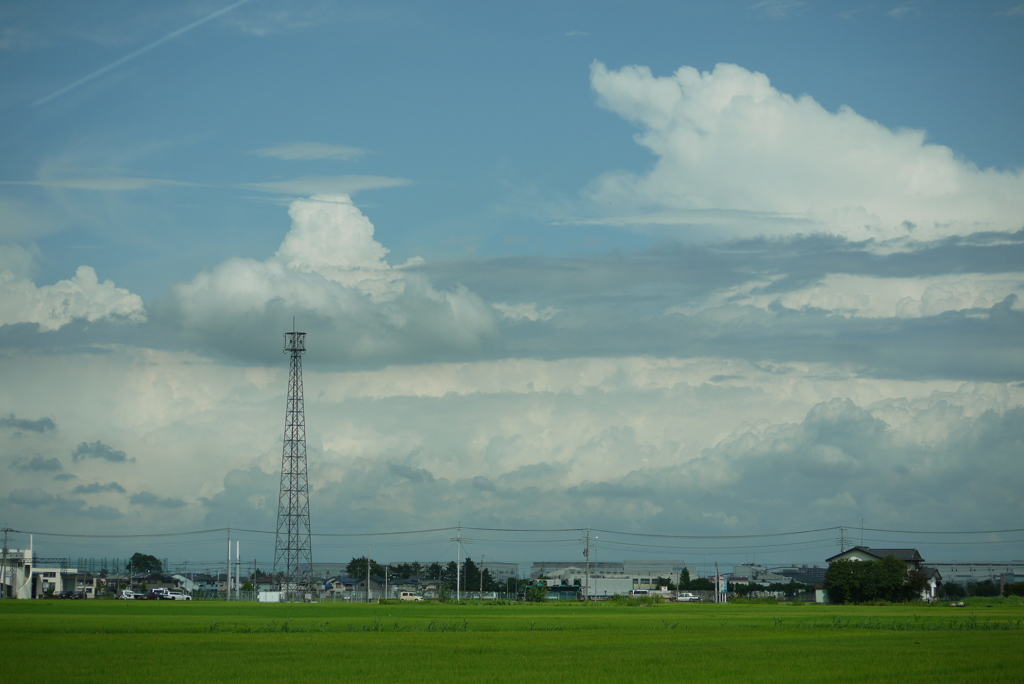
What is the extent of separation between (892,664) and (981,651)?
6.96m

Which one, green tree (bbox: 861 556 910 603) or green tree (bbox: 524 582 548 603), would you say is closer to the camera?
green tree (bbox: 861 556 910 603)

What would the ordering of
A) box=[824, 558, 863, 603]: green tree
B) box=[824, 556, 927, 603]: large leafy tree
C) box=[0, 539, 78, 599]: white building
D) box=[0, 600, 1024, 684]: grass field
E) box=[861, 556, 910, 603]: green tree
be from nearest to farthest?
1. box=[0, 600, 1024, 684]: grass field
2. box=[861, 556, 910, 603]: green tree
3. box=[824, 556, 927, 603]: large leafy tree
4. box=[824, 558, 863, 603]: green tree
5. box=[0, 539, 78, 599]: white building

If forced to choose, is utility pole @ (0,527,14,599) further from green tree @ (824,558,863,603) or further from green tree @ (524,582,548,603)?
green tree @ (824,558,863,603)

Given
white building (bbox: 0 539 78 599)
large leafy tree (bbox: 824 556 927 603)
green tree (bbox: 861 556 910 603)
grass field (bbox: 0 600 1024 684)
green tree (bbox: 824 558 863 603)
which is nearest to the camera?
grass field (bbox: 0 600 1024 684)

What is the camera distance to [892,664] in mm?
32219

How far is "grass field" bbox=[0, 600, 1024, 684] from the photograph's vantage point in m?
28.9

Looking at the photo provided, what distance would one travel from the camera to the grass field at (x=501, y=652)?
1137 inches

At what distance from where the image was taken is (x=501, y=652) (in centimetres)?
3753

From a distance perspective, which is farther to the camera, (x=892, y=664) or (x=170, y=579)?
(x=170, y=579)

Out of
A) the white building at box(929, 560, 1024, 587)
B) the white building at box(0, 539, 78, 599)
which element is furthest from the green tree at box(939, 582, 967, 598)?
the white building at box(0, 539, 78, 599)

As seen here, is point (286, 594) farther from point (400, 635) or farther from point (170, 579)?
point (170, 579)

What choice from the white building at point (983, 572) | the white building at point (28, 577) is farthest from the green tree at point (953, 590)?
the white building at point (28, 577)

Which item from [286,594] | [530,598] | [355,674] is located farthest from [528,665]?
[530,598]

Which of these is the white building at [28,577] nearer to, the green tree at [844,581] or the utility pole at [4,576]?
the utility pole at [4,576]
